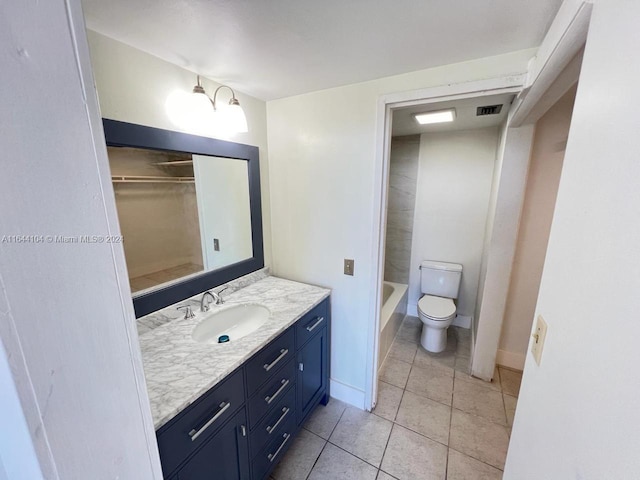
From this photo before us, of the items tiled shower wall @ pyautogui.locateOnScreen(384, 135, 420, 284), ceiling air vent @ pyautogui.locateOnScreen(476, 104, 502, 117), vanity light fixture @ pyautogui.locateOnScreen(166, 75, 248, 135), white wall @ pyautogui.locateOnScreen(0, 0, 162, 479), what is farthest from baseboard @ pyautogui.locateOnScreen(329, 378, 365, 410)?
ceiling air vent @ pyautogui.locateOnScreen(476, 104, 502, 117)

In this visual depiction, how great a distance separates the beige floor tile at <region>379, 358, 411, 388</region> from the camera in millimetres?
2154

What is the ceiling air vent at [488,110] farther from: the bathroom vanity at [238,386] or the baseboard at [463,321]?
the baseboard at [463,321]

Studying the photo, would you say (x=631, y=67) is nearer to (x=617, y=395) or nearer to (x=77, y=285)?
(x=617, y=395)

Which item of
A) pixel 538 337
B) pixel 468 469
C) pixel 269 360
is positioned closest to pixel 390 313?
pixel 468 469

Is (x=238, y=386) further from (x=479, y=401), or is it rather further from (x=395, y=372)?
(x=479, y=401)

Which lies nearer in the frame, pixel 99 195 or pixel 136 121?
pixel 99 195

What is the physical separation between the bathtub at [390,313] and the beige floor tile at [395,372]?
0.07 metres

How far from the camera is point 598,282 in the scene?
1.57 feet

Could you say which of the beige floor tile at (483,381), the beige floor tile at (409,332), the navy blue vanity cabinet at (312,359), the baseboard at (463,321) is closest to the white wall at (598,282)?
the navy blue vanity cabinet at (312,359)

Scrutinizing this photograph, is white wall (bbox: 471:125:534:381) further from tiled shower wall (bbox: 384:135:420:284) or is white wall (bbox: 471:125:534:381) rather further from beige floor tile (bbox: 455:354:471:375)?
tiled shower wall (bbox: 384:135:420:284)

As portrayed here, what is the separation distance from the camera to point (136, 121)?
1.18 m

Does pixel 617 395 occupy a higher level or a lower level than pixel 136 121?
lower

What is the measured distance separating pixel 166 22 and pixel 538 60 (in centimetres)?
151

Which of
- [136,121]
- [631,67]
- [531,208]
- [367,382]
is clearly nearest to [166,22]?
[136,121]
